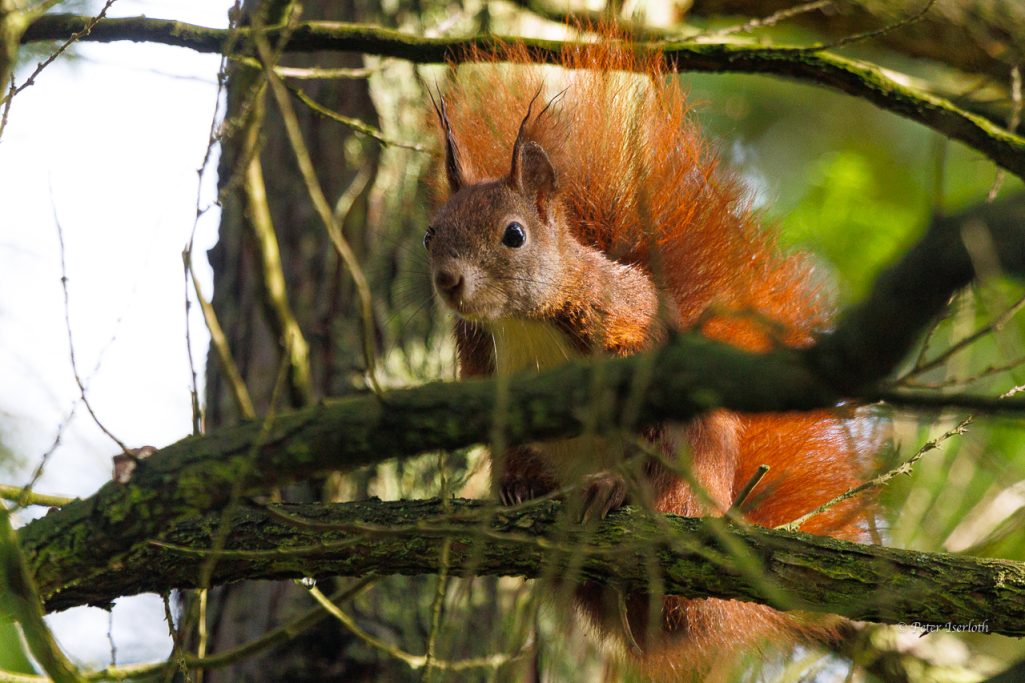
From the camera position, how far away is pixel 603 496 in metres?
2.46

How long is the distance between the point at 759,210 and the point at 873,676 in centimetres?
151

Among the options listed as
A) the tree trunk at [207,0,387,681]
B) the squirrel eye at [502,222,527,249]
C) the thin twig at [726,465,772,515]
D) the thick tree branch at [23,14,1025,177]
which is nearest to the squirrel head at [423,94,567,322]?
the squirrel eye at [502,222,527,249]

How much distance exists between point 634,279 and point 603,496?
0.70m

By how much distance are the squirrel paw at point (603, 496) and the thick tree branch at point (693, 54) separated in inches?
43.3

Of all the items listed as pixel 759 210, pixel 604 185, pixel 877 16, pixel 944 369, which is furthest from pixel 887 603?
pixel 877 16

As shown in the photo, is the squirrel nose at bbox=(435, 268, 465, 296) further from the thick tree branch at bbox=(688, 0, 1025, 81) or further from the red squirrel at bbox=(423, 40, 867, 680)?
the thick tree branch at bbox=(688, 0, 1025, 81)

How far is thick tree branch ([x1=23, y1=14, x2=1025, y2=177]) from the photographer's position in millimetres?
2299

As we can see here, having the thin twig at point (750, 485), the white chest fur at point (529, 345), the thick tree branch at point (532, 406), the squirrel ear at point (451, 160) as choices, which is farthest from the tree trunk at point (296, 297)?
the thin twig at point (750, 485)

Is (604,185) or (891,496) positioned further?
(891,496)

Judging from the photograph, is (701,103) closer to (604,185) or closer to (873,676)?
(604,185)

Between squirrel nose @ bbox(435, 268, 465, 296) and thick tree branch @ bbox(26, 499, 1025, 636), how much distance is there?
0.63 m

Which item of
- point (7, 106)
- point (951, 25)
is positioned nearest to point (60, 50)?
point (7, 106)

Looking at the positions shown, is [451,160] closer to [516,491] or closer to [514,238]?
[514,238]

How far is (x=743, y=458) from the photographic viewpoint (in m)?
2.96
